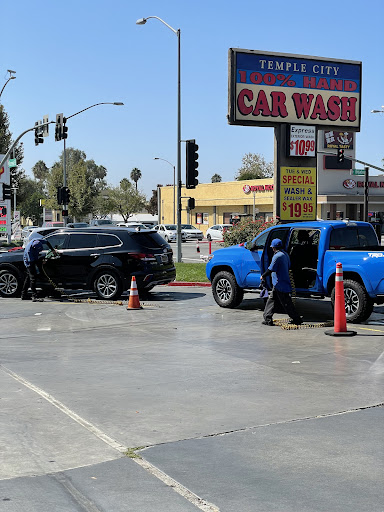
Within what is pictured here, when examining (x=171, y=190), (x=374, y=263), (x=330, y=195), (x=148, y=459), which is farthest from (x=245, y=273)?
(x=171, y=190)

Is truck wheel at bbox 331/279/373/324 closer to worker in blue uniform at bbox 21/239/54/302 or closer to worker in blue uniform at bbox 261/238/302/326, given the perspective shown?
worker in blue uniform at bbox 261/238/302/326

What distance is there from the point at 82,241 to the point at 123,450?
12.6m

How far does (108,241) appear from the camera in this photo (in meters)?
18.1

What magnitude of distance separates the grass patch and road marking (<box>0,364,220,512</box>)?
13306 millimetres

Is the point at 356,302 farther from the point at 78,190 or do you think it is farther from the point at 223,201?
the point at 78,190

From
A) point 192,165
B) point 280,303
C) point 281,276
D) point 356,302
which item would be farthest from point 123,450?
point 192,165

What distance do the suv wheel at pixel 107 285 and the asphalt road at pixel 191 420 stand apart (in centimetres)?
459

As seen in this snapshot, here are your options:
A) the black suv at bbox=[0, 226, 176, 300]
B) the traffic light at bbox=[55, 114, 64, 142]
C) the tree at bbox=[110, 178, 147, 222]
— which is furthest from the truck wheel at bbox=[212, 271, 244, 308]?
the tree at bbox=[110, 178, 147, 222]

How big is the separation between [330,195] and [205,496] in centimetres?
6759

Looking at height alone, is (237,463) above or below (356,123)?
below

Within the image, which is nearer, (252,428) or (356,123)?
(252,428)

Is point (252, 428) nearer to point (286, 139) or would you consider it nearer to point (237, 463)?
point (237, 463)

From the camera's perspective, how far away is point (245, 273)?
15656mm

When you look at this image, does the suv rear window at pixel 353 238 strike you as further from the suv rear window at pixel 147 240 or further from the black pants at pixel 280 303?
the suv rear window at pixel 147 240
